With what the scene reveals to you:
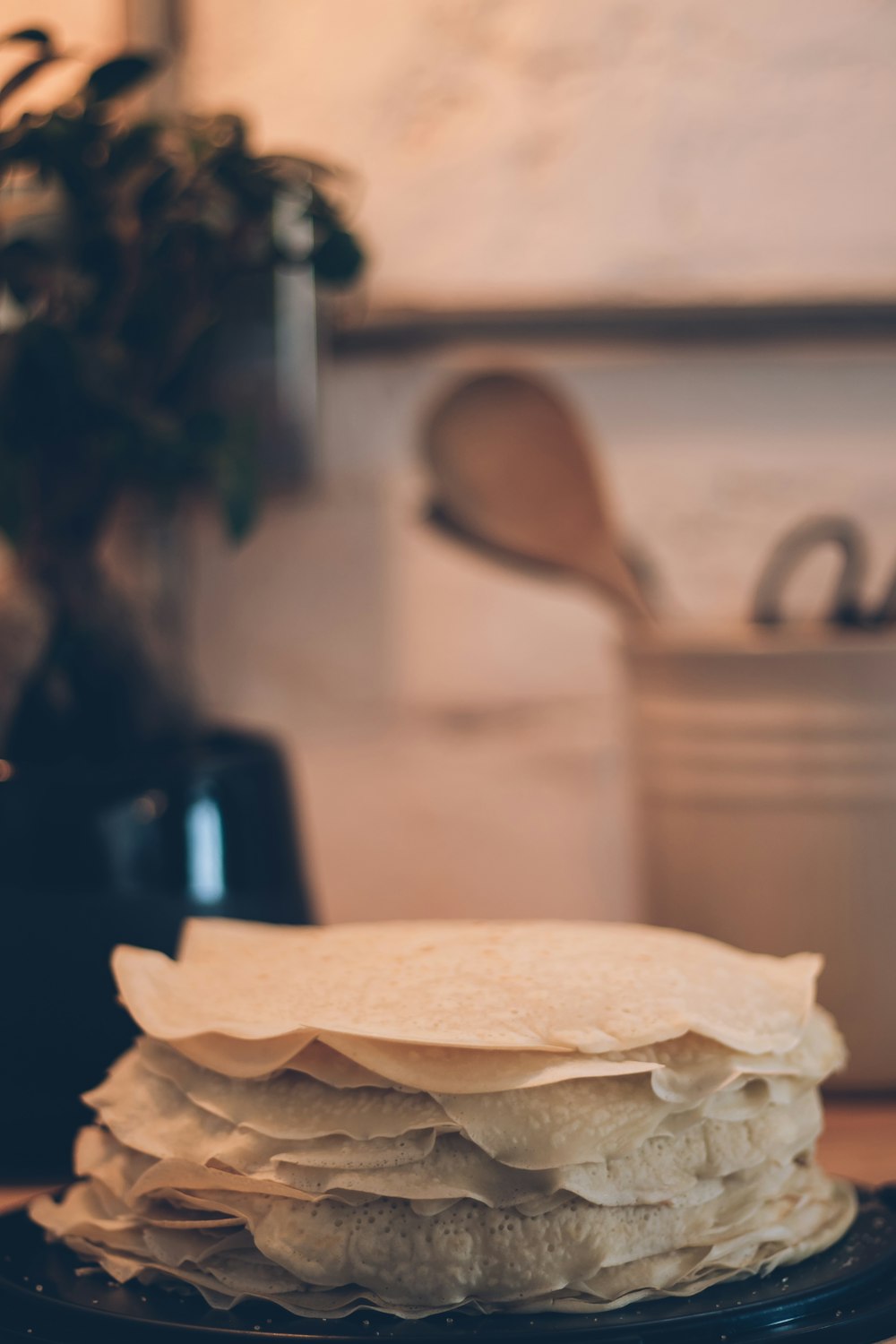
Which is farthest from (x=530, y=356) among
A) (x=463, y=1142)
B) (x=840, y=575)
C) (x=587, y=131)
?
(x=463, y=1142)

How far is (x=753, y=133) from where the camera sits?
2.98 ft

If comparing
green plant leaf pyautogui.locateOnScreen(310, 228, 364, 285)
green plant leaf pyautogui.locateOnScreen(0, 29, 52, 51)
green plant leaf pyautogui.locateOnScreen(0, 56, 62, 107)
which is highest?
green plant leaf pyautogui.locateOnScreen(0, 29, 52, 51)

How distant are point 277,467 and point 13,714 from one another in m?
0.32

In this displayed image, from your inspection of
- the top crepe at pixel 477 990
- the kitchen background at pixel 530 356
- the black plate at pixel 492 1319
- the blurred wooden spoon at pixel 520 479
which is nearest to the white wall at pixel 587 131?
the kitchen background at pixel 530 356

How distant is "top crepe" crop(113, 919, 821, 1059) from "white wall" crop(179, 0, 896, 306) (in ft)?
1.91

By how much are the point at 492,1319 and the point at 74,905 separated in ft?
1.02

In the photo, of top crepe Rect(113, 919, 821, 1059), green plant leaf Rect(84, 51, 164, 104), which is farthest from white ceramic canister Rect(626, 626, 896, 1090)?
green plant leaf Rect(84, 51, 164, 104)

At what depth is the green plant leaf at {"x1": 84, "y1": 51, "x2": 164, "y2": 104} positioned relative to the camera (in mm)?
661

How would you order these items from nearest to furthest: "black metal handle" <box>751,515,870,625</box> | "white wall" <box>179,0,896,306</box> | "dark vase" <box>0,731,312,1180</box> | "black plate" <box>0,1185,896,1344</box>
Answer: "black plate" <box>0,1185,896,1344</box>, "dark vase" <box>0,731,312,1180</box>, "black metal handle" <box>751,515,870,625</box>, "white wall" <box>179,0,896,306</box>

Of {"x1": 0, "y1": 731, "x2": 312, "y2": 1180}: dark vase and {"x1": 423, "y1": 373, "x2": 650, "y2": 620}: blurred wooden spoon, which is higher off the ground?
{"x1": 423, "y1": 373, "x2": 650, "y2": 620}: blurred wooden spoon

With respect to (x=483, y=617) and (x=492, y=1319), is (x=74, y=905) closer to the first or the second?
(x=492, y=1319)

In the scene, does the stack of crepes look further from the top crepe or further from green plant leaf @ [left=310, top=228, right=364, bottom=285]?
green plant leaf @ [left=310, top=228, right=364, bottom=285]

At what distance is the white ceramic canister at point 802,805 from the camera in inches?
26.8

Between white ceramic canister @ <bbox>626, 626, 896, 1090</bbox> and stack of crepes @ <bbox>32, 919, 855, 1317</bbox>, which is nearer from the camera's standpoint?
stack of crepes @ <bbox>32, 919, 855, 1317</bbox>
